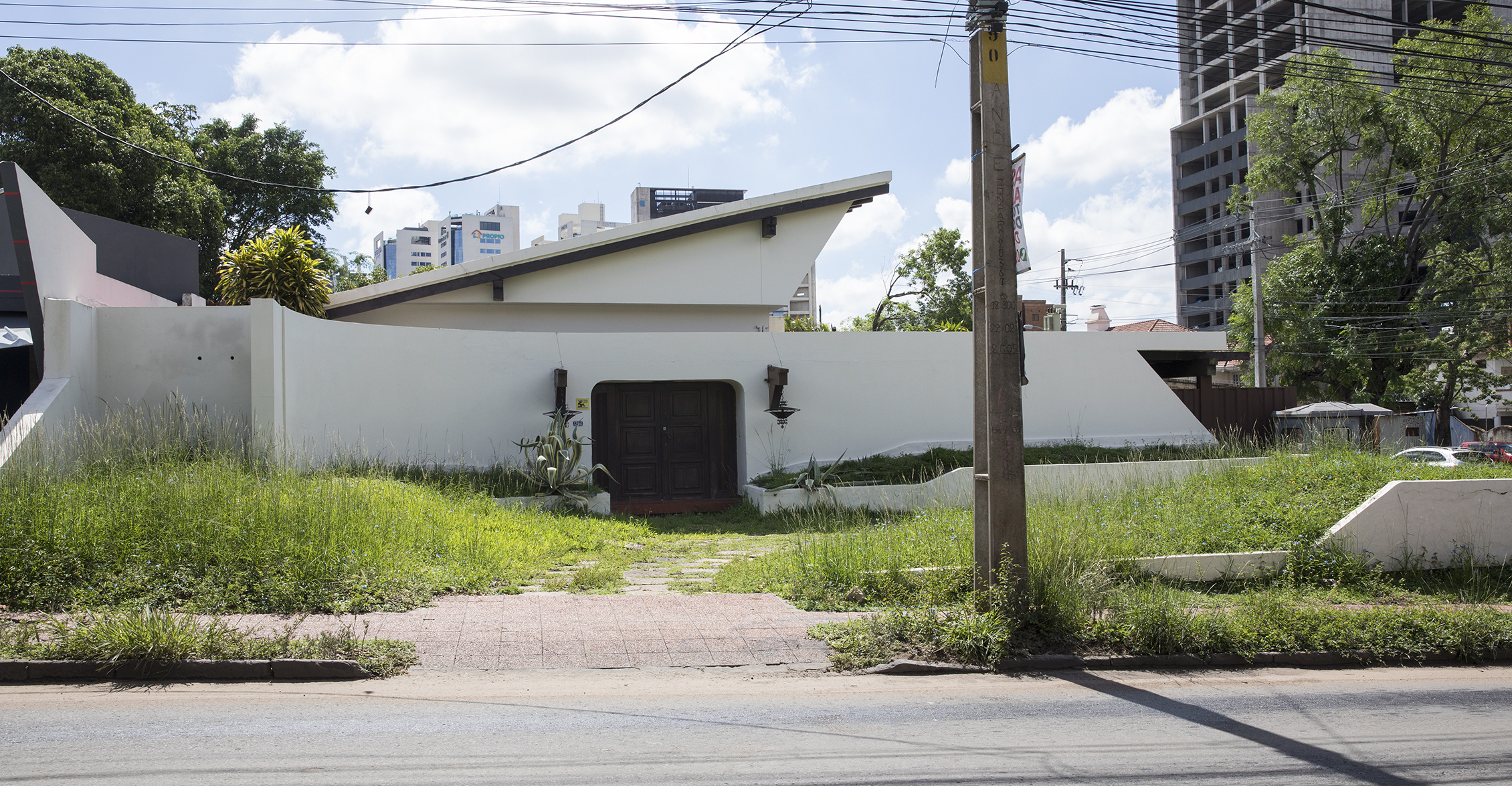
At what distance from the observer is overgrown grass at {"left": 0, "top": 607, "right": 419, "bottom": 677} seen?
227 inches

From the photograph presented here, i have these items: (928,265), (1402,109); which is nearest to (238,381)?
(928,265)

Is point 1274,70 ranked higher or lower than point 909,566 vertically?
higher

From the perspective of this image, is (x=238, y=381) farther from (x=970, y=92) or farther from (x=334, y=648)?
(x=970, y=92)

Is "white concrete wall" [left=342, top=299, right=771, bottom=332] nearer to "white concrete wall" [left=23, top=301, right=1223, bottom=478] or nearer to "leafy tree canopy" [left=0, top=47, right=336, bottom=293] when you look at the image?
"white concrete wall" [left=23, top=301, right=1223, bottom=478]

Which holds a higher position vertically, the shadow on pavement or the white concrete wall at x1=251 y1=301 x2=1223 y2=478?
the white concrete wall at x1=251 y1=301 x2=1223 y2=478

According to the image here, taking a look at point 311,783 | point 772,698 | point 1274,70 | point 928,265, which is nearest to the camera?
point 311,783

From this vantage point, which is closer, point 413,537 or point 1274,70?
point 413,537

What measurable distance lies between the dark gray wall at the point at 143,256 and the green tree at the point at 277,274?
1.65 meters

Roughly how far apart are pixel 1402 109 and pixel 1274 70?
Result: 4121 centimetres

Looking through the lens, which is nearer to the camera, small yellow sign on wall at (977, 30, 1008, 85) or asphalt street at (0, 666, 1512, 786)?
asphalt street at (0, 666, 1512, 786)

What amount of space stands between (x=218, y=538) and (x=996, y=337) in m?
7.03

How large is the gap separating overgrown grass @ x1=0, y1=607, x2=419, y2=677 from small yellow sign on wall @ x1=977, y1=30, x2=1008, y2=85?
6.23 meters

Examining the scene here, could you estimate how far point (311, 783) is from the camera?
4086 mm

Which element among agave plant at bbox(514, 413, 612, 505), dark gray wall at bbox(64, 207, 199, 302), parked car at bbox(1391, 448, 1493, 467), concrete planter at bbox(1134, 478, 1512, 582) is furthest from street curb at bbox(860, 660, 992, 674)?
parked car at bbox(1391, 448, 1493, 467)
